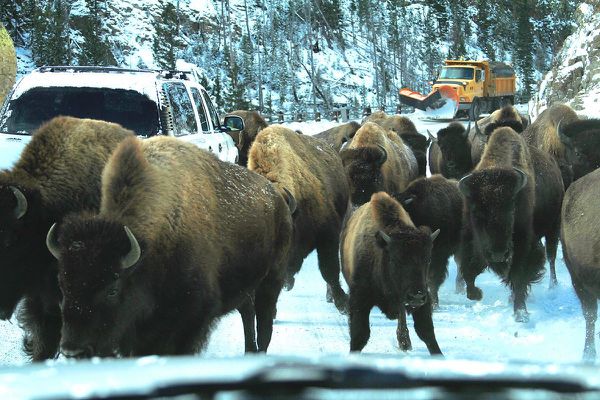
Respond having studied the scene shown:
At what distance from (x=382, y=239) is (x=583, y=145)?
5748 millimetres

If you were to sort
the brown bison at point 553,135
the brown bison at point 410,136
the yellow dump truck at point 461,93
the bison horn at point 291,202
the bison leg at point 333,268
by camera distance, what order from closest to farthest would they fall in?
the bison horn at point 291,202, the bison leg at point 333,268, the brown bison at point 553,135, the brown bison at point 410,136, the yellow dump truck at point 461,93

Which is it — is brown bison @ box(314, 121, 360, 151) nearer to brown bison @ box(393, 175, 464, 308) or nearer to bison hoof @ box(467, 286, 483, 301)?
brown bison @ box(393, 175, 464, 308)

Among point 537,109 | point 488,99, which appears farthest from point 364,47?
point 537,109

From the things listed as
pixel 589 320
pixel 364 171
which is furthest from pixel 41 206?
pixel 364 171

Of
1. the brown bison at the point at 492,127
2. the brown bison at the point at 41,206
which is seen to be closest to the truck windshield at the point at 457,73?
the brown bison at the point at 492,127

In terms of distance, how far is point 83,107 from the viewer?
7.54 m

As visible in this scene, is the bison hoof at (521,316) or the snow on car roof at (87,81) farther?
the bison hoof at (521,316)

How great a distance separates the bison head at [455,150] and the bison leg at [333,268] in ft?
16.5

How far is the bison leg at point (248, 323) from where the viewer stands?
6707 millimetres

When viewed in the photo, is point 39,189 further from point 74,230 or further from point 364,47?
point 364,47

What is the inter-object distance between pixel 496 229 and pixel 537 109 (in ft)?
58.9

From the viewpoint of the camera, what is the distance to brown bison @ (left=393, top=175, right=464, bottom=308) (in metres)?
8.80

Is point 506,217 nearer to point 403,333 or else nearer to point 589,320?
point 589,320

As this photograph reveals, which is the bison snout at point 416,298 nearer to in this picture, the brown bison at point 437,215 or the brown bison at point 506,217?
the brown bison at point 506,217
